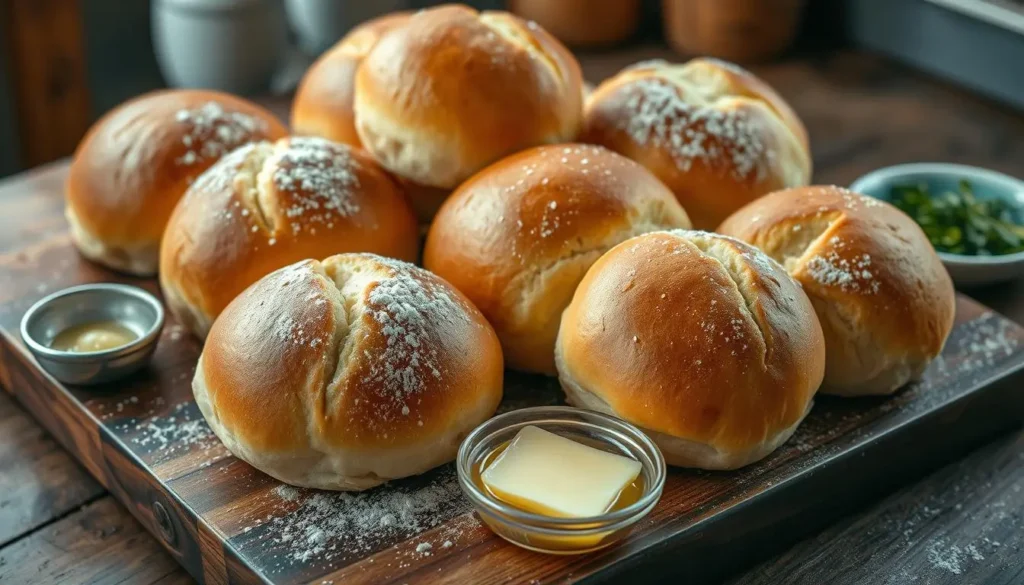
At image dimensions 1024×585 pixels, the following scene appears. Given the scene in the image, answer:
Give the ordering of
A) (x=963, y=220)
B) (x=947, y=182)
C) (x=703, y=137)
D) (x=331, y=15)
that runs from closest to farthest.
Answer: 1. (x=703, y=137)
2. (x=963, y=220)
3. (x=947, y=182)
4. (x=331, y=15)

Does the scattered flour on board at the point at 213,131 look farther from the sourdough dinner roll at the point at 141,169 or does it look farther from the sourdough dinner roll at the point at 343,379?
the sourdough dinner roll at the point at 343,379

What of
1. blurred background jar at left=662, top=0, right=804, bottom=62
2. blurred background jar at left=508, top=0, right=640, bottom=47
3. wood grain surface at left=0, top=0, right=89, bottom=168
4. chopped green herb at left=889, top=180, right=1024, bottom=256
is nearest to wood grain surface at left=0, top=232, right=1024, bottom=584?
chopped green herb at left=889, top=180, right=1024, bottom=256

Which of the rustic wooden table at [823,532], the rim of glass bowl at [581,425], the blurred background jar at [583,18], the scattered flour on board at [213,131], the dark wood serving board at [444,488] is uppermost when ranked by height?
the scattered flour on board at [213,131]

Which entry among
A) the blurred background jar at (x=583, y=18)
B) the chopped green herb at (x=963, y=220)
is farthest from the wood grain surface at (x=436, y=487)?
the blurred background jar at (x=583, y=18)

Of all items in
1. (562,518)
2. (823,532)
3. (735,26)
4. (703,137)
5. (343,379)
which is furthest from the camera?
(735,26)

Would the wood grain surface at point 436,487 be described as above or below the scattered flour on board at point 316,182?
below

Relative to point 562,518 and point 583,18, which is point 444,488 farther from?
point 583,18

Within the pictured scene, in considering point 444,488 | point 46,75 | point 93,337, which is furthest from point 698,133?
point 46,75

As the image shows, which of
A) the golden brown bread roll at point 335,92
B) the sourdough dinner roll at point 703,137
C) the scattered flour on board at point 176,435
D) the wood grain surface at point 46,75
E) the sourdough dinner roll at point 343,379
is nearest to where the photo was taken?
the sourdough dinner roll at point 343,379
